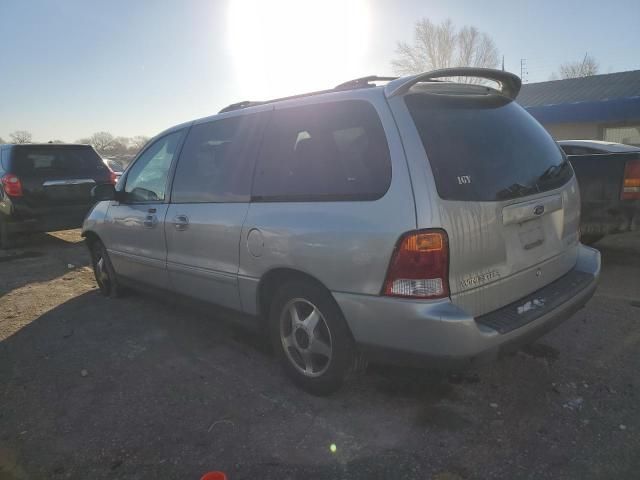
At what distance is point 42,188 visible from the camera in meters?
7.64

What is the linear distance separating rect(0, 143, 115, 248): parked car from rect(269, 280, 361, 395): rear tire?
6328 millimetres

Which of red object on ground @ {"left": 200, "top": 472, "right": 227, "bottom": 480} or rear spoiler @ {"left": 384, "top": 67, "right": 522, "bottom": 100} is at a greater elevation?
rear spoiler @ {"left": 384, "top": 67, "right": 522, "bottom": 100}

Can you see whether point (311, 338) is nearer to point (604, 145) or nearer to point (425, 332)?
point (425, 332)

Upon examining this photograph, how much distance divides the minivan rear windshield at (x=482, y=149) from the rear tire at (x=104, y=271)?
3.89 metres

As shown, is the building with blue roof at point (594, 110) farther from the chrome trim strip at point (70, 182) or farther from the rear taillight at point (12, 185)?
the rear taillight at point (12, 185)

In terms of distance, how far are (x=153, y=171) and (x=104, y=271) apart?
1.71m

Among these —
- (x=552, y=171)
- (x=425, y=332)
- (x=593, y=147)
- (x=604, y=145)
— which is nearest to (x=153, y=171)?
(x=425, y=332)

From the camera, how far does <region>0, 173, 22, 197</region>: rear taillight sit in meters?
7.43

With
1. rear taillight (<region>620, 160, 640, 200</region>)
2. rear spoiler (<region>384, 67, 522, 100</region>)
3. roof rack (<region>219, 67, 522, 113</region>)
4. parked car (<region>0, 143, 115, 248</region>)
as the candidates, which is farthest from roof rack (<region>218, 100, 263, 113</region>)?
parked car (<region>0, 143, 115, 248</region>)

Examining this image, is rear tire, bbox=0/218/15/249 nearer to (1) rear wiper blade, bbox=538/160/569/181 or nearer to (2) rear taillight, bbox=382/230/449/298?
(2) rear taillight, bbox=382/230/449/298

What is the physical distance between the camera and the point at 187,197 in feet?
11.8

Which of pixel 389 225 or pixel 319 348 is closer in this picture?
pixel 389 225

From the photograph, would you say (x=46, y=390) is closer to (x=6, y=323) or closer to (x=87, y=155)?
(x=6, y=323)

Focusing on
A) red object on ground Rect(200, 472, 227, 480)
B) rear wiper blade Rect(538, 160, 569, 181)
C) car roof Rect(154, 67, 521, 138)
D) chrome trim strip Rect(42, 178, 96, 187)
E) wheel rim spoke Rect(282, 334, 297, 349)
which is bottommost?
red object on ground Rect(200, 472, 227, 480)
